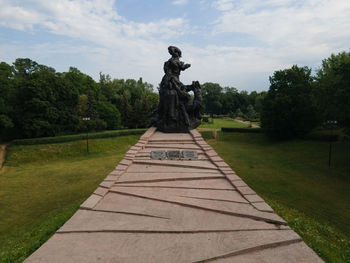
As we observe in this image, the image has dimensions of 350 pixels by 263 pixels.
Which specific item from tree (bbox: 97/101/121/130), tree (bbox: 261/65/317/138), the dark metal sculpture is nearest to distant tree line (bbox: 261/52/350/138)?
tree (bbox: 261/65/317/138)

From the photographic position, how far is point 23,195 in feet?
44.9

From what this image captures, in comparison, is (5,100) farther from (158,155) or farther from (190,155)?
(190,155)

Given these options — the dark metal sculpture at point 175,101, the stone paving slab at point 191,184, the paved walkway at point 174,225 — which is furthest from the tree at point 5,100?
the stone paving slab at point 191,184

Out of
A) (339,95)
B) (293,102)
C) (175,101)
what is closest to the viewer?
(175,101)

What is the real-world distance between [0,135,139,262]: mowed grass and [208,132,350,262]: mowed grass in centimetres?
863

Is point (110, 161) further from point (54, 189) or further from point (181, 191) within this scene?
point (181, 191)

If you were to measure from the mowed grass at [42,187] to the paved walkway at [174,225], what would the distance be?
7.22 ft

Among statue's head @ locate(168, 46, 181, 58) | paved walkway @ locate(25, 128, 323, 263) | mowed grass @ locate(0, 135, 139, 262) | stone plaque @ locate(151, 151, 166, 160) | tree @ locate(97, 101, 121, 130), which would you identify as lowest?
mowed grass @ locate(0, 135, 139, 262)

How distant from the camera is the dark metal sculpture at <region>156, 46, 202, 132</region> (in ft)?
44.2

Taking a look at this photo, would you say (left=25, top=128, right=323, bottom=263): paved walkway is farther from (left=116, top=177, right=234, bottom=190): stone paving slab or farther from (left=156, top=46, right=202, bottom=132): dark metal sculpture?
(left=156, top=46, right=202, bottom=132): dark metal sculpture

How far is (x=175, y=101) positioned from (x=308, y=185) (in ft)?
35.8

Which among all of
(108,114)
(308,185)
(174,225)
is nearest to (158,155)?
(174,225)

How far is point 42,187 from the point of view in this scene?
15141 millimetres

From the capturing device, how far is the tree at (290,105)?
28962 millimetres
